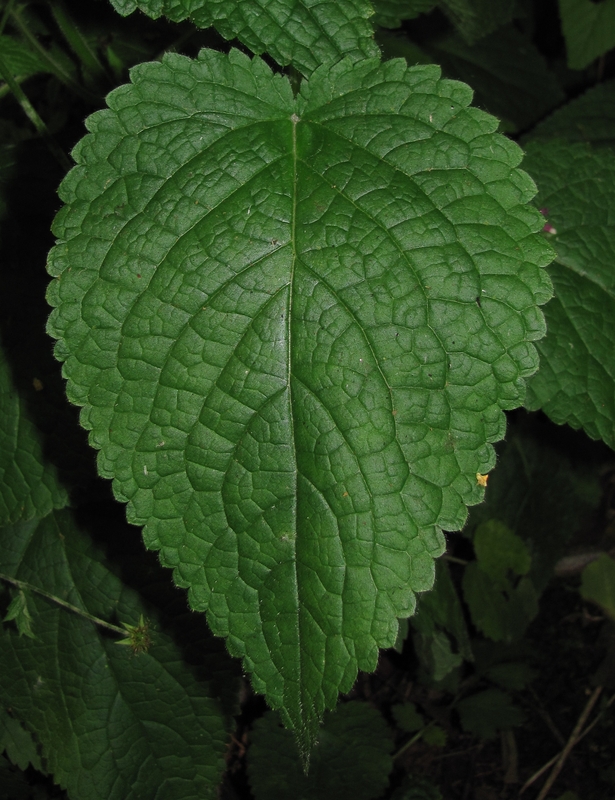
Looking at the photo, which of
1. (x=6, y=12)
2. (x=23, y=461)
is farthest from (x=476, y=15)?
(x=23, y=461)

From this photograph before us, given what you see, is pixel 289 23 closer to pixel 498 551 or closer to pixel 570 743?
pixel 498 551

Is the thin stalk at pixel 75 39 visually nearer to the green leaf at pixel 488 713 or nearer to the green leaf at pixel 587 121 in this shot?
the green leaf at pixel 587 121

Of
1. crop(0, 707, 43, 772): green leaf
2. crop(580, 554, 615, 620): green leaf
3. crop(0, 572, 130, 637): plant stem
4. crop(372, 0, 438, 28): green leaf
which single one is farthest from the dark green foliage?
crop(580, 554, 615, 620): green leaf

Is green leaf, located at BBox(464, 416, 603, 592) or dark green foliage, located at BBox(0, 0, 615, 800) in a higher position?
dark green foliage, located at BBox(0, 0, 615, 800)

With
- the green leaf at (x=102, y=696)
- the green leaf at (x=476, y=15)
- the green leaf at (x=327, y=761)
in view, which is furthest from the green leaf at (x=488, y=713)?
the green leaf at (x=476, y=15)

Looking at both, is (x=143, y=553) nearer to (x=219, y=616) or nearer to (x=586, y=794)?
(x=219, y=616)

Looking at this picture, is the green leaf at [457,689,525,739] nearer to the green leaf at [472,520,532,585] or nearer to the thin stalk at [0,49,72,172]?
the green leaf at [472,520,532,585]
